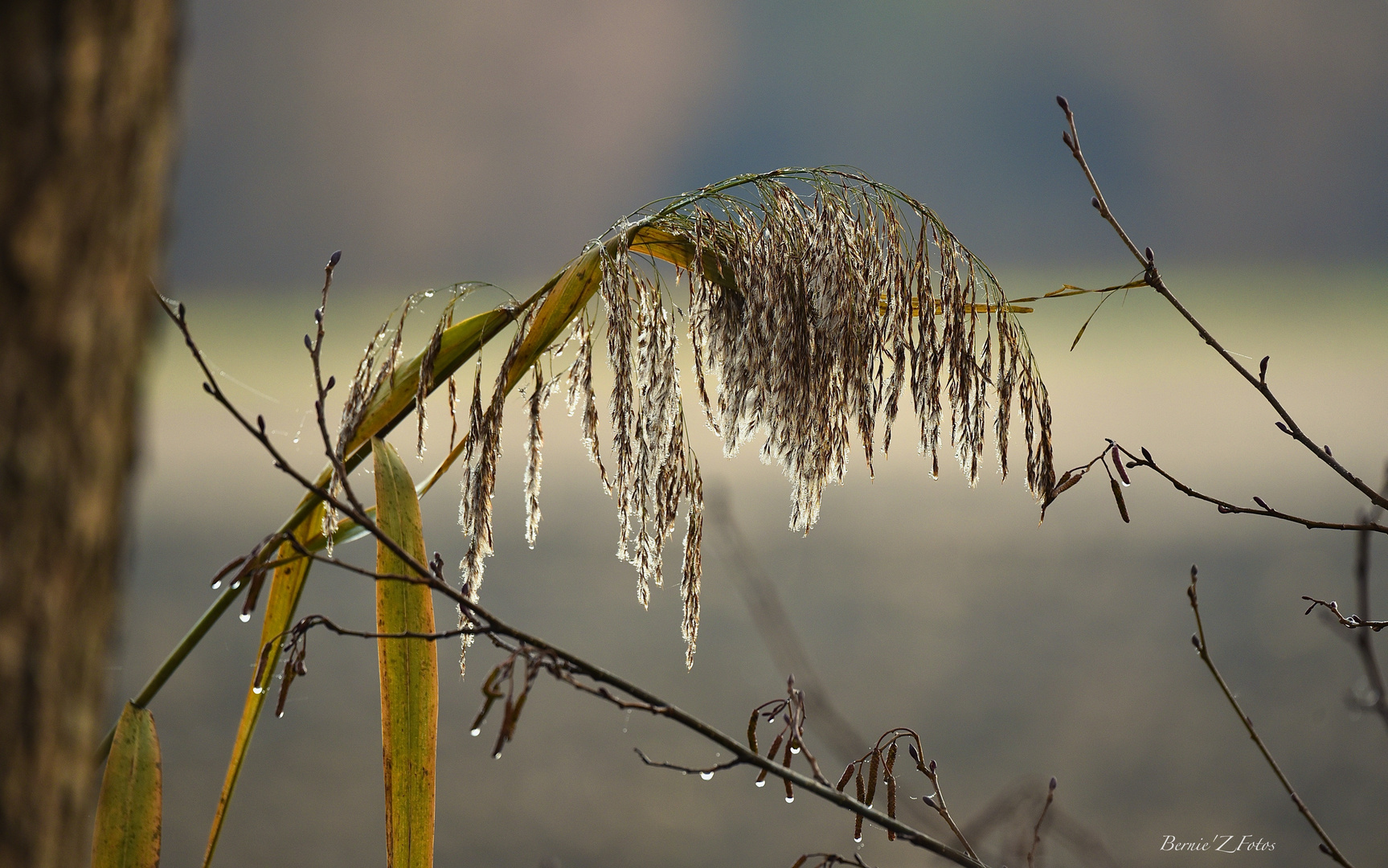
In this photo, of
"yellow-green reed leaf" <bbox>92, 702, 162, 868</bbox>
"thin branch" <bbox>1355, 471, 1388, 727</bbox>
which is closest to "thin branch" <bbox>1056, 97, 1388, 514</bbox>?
"thin branch" <bbox>1355, 471, 1388, 727</bbox>

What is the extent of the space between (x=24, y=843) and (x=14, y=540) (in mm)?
65

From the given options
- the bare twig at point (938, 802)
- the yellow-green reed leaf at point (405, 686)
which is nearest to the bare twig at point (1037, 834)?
the bare twig at point (938, 802)

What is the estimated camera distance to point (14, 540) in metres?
0.16

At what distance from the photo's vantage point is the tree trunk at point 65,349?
0.16 meters

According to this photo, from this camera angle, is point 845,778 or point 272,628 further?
point 272,628

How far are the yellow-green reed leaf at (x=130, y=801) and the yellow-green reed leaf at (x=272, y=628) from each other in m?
0.03

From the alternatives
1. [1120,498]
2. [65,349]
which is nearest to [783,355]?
[1120,498]

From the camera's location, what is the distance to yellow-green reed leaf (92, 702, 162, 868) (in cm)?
47

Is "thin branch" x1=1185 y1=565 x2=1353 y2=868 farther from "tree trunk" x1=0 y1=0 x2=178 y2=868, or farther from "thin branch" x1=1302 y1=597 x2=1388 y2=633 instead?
"tree trunk" x1=0 y1=0 x2=178 y2=868

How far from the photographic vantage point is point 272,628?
54 centimetres

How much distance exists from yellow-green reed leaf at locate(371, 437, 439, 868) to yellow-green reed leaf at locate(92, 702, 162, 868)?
0.15 metres

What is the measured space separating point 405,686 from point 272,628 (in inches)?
5.2

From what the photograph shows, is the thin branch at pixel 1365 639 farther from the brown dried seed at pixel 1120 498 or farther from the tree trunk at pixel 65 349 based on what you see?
the tree trunk at pixel 65 349

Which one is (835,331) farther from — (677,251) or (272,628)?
(272,628)
